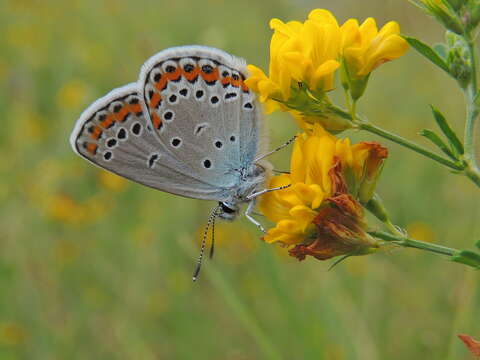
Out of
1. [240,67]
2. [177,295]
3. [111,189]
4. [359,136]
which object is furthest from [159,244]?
[240,67]

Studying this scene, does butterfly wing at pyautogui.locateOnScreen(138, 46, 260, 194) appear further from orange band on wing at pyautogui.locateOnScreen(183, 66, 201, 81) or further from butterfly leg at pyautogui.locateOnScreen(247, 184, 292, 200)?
butterfly leg at pyautogui.locateOnScreen(247, 184, 292, 200)

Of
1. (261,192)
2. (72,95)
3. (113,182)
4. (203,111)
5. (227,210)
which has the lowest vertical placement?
(113,182)

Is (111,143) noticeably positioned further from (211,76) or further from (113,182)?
(113,182)

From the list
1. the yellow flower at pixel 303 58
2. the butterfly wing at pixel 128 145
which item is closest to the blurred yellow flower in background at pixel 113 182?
the butterfly wing at pixel 128 145

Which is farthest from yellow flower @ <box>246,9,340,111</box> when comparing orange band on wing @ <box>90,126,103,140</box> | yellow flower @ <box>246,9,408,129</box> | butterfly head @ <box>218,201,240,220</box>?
orange band on wing @ <box>90,126,103,140</box>

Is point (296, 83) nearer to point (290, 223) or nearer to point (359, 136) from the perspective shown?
point (290, 223)

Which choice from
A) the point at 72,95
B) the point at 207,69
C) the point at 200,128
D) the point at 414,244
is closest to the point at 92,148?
the point at 200,128
